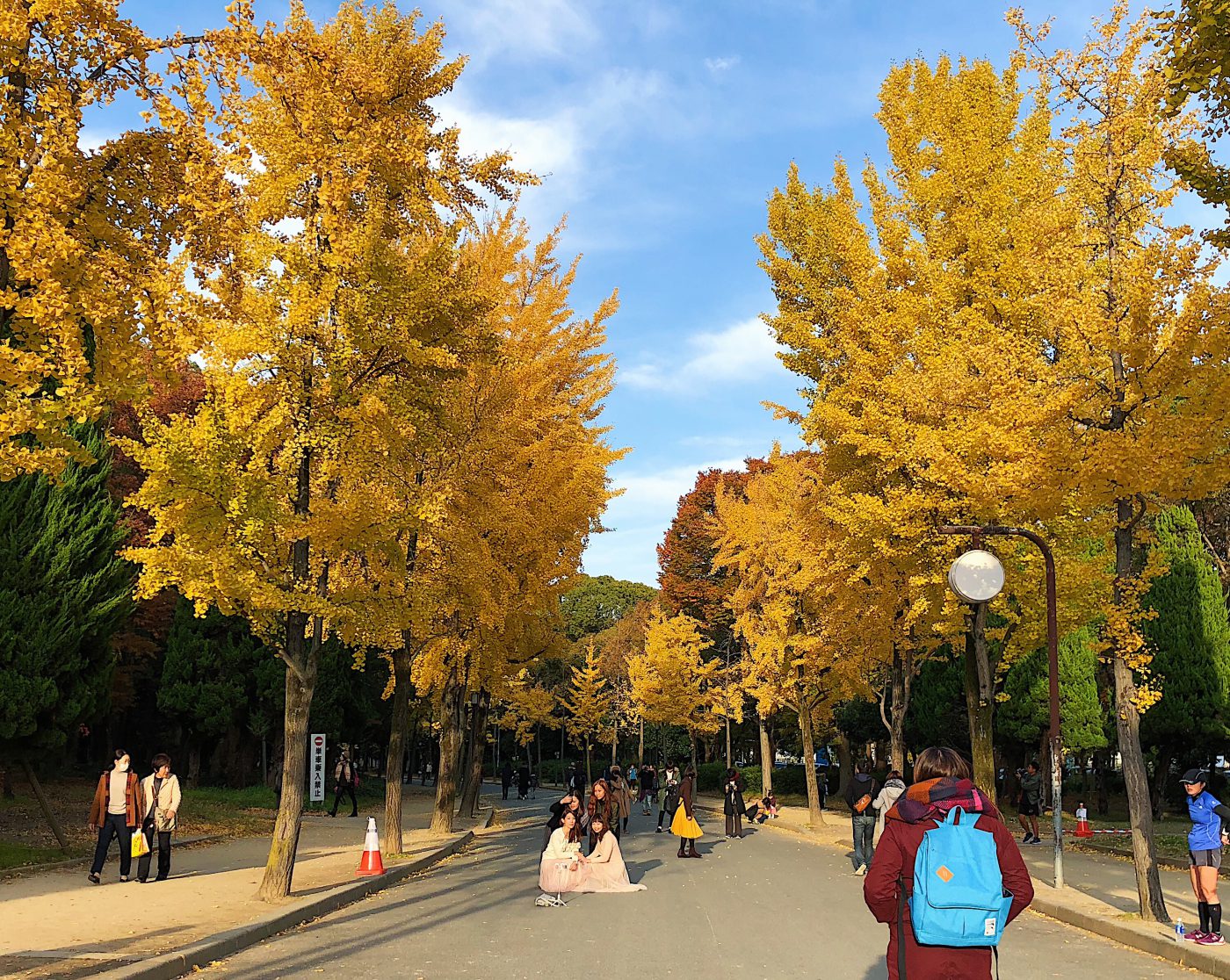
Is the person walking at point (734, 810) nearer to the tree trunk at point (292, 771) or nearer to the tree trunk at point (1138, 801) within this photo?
the tree trunk at point (1138, 801)

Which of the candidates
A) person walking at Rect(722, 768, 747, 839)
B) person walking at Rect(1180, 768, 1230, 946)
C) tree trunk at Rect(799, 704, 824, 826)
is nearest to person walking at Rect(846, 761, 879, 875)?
person walking at Rect(1180, 768, 1230, 946)

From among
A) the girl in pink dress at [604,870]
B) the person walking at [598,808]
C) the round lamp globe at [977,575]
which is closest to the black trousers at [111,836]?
the girl in pink dress at [604,870]

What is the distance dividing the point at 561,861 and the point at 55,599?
997 cm

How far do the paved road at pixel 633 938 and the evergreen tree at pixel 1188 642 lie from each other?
17.4 m

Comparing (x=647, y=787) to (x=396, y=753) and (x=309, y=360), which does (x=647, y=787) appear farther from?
(x=309, y=360)

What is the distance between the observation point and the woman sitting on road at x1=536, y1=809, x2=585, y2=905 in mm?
13031

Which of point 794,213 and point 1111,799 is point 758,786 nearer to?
point 1111,799

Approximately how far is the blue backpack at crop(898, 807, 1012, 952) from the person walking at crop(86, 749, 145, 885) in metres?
11.9

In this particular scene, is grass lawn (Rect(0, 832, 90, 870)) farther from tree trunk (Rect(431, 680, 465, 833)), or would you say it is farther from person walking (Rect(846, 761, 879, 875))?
person walking (Rect(846, 761, 879, 875))

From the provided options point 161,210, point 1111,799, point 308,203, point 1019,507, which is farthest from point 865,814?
point 1111,799

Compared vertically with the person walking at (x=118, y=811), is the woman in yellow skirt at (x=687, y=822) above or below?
below

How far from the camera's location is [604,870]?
573 inches

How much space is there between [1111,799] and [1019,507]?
28047 millimetres

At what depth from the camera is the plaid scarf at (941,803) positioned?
14.4 feet
